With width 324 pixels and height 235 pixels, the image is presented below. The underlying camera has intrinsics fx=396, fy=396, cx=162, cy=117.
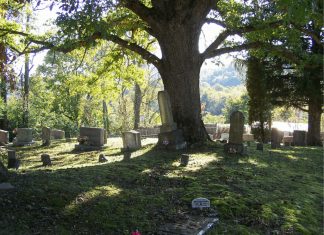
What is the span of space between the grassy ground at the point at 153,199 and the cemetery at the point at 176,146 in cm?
2

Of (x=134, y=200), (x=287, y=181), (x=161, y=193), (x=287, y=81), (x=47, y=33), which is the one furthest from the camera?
(x=287, y=81)

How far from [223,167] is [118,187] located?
3.69 metres

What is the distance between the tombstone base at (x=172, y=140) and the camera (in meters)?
12.8

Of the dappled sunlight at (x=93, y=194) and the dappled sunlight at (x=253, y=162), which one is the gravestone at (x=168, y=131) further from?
the dappled sunlight at (x=93, y=194)

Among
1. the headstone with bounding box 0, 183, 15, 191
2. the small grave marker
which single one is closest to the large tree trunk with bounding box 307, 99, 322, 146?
the small grave marker

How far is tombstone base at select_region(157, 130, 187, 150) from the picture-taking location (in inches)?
502

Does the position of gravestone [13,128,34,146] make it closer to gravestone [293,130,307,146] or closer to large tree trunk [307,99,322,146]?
gravestone [293,130,307,146]

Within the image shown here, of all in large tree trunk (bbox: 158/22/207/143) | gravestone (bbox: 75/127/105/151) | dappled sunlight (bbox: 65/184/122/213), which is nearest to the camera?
dappled sunlight (bbox: 65/184/122/213)

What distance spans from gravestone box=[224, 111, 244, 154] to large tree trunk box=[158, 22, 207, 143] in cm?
129

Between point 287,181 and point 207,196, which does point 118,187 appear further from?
point 287,181

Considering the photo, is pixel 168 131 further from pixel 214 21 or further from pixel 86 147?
pixel 86 147

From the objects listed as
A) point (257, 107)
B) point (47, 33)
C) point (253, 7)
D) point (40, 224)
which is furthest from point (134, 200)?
point (257, 107)

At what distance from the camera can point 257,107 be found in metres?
23.3

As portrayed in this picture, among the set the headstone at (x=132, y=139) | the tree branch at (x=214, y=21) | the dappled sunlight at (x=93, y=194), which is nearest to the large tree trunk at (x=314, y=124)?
the tree branch at (x=214, y=21)
